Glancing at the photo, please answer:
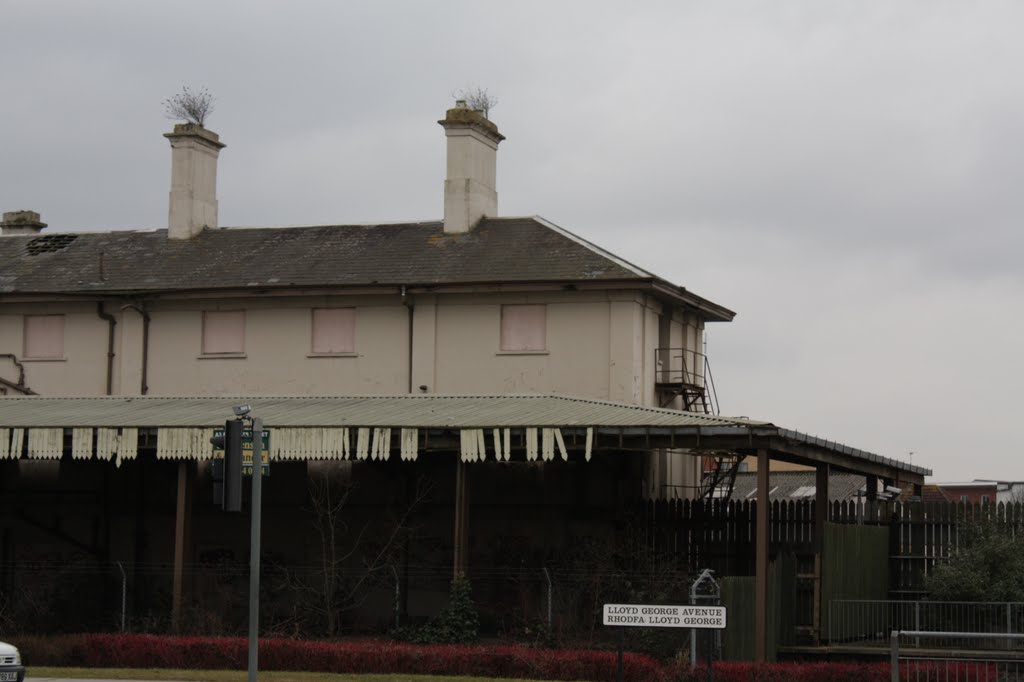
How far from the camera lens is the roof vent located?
43438 mm

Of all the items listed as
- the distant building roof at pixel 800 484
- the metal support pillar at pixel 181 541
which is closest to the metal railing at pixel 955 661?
the metal support pillar at pixel 181 541

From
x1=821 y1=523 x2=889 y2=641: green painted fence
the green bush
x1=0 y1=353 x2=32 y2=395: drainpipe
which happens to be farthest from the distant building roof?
the green bush

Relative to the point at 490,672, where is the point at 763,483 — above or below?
above

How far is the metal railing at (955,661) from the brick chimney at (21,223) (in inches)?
1151

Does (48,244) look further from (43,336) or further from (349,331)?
(349,331)

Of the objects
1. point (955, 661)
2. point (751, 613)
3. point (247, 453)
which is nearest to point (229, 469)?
point (247, 453)

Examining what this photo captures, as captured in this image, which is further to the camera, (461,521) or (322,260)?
(322,260)

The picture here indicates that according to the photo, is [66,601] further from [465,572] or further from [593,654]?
[593,654]

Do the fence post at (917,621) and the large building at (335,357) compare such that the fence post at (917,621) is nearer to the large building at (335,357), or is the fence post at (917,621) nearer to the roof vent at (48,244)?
the large building at (335,357)

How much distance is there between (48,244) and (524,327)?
14.0m

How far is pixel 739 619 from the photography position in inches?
1040

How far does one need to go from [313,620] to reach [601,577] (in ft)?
18.0

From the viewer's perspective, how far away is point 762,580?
2642cm

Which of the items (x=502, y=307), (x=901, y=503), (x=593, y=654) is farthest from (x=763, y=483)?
(x=502, y=307)
